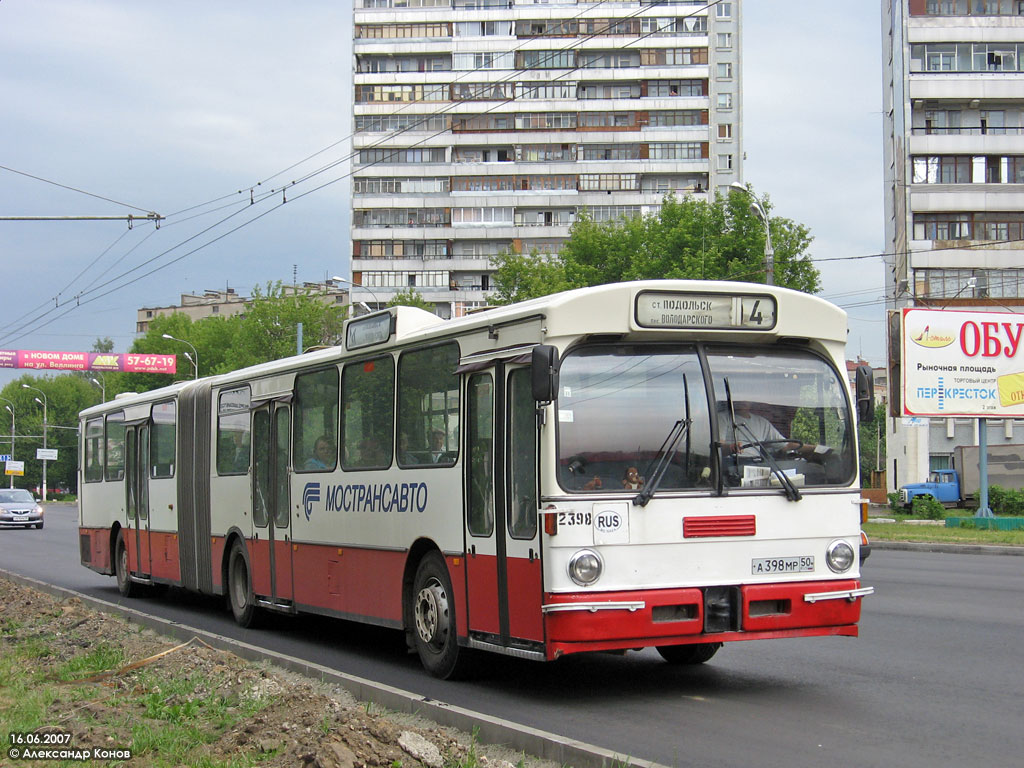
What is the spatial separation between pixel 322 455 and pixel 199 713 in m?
4.97

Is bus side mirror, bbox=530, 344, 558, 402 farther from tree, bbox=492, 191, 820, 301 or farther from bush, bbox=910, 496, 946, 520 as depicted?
tree, bbox=492, 191, 820, 301

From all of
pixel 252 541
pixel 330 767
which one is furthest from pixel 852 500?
pixel 252 541

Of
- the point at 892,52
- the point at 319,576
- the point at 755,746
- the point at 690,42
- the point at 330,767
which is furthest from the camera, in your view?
the point at 690,42

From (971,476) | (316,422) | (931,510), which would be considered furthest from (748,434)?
(971,476)

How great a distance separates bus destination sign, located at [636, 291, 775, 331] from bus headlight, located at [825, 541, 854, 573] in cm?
164

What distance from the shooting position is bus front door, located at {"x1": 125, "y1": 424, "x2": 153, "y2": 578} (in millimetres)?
18781

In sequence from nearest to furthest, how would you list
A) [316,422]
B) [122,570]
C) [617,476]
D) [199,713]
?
[199,713] → [617,476] → [316,422] → [122,570]

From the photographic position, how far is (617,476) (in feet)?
28.6

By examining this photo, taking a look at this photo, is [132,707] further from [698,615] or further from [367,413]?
[367,413]

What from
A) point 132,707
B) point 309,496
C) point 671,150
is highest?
point 671,150

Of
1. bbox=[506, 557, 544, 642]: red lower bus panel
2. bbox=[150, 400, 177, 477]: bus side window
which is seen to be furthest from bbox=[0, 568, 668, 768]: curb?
bbox=[150, 400, 177, 477]: bus side window

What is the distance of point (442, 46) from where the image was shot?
297ft

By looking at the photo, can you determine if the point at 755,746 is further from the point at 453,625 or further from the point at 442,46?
the point at 442,46

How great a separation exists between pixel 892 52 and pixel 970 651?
207 feet
